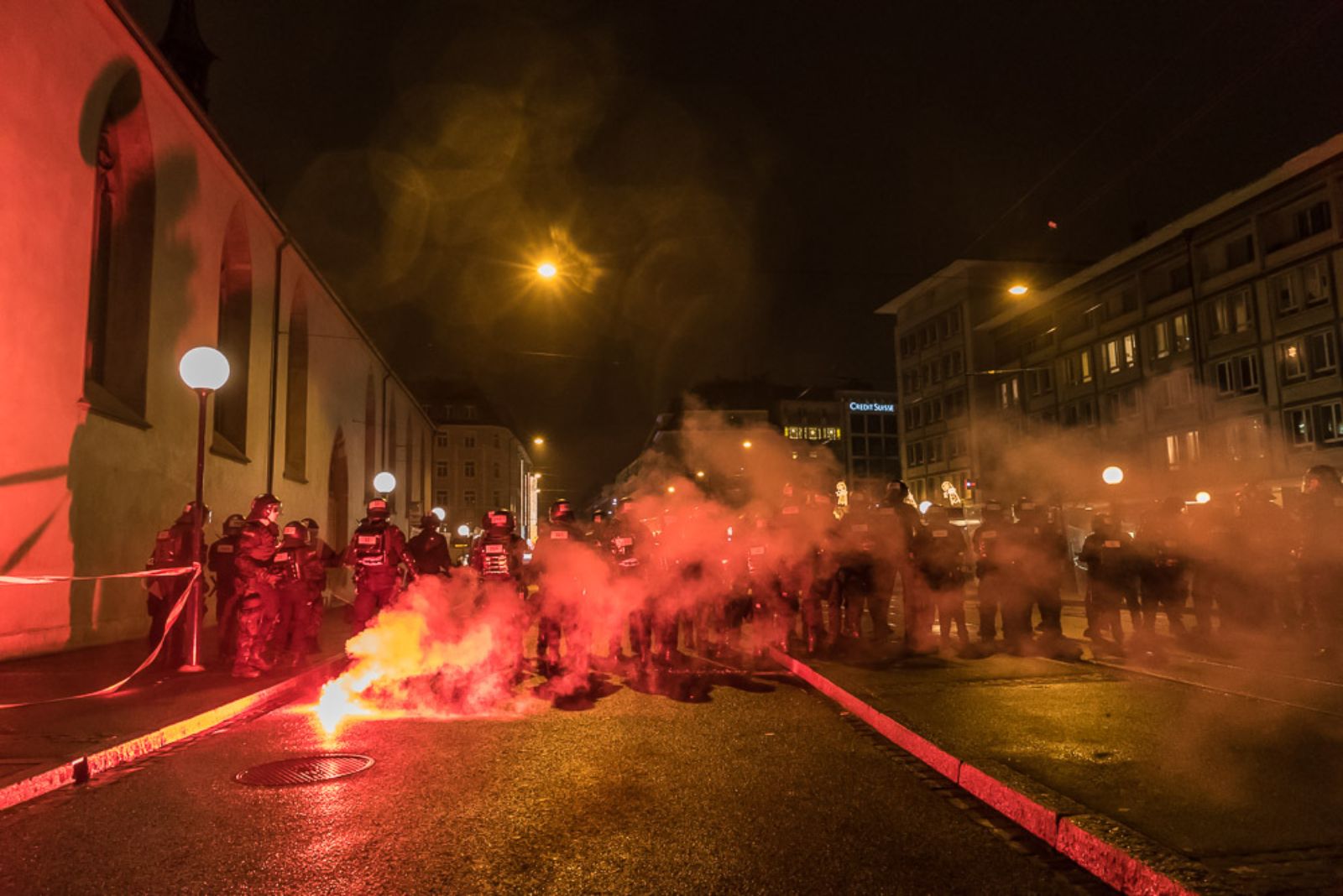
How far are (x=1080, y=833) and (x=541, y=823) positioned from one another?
250 centimetres

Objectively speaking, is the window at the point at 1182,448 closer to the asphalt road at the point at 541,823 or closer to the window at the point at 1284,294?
the window at the point at 1284,294

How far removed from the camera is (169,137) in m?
15.3

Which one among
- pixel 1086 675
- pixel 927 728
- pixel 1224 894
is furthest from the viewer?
pixel 1086 675

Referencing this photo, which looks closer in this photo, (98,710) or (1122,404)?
(98,710)

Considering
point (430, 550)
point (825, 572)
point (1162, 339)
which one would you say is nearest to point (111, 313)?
point (430, 550)

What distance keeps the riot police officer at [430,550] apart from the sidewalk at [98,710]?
149 centimetres

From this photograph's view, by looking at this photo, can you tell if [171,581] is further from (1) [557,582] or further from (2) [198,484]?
(1) [557,582]

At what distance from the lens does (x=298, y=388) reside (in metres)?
24.9

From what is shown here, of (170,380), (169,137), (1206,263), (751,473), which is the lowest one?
(751,473)

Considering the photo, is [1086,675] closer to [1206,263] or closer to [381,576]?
[381,576]

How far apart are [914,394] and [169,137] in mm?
52348

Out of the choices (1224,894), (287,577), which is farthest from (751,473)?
(1224,894)

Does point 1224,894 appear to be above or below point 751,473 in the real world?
below

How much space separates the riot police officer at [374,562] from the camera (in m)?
11.1
